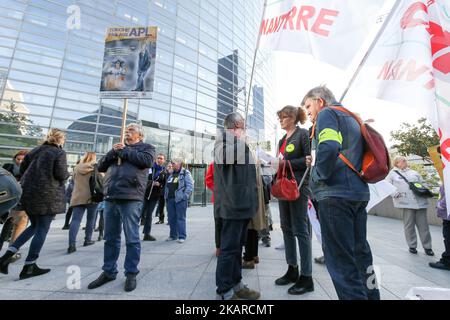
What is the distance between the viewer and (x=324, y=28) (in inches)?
84.9

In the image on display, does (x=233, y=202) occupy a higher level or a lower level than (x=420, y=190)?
lower

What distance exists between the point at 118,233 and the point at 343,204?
8.37ft

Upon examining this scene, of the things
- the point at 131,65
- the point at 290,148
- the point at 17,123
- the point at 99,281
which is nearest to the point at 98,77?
the point at 17,123

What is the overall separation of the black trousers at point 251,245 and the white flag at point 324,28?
2.40 m

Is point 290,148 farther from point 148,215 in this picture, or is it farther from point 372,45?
point 148,215

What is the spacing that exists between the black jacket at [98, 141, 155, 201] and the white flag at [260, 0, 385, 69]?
6.75ft

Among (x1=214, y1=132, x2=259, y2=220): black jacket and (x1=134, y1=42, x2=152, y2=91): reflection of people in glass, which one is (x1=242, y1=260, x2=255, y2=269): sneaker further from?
(x1=134, y1=42, x2=152, y2=91): reflection of people in glass

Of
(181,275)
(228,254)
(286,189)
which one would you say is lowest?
(181,275)

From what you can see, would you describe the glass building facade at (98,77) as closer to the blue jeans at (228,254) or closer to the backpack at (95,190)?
the backpack at (95,190)

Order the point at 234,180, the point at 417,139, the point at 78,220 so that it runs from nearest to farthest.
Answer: the point at 234,180 → the point at 78,220 → the point at 417,139

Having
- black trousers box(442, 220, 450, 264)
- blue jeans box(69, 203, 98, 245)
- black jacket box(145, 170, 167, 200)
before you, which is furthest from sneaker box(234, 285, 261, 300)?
black jacket box(145, 170, 167, 200)

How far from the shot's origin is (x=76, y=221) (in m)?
4.01
